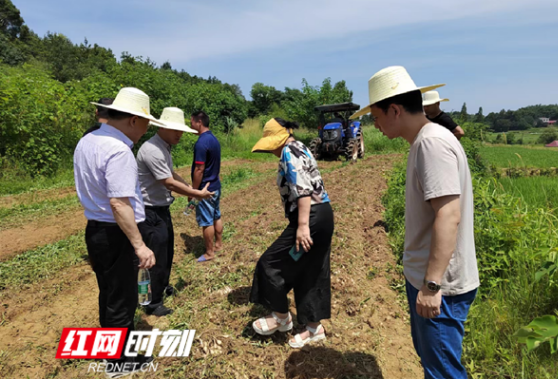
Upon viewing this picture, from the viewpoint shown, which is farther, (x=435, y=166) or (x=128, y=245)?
(x=128, y=245)

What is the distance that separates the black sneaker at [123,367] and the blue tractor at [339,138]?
37.7 ft

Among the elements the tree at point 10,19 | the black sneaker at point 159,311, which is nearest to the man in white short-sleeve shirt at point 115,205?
the black sneaker at point 159,311

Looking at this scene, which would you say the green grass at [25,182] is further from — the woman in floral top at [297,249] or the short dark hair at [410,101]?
the short dark hair at [410,101]

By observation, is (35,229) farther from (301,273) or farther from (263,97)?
(263,97)

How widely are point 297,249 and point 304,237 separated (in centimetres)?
14

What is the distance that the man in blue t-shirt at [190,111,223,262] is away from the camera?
A: 14.0 ft

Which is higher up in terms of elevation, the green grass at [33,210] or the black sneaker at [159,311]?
the green grass at [33,210]

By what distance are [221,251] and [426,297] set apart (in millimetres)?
3486

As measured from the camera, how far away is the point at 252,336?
9.54ft

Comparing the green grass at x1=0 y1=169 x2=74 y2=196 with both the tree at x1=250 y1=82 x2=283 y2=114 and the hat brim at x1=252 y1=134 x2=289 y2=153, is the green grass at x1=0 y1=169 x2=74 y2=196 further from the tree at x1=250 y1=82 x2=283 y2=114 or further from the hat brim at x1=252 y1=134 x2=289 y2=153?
the tree at x1=250 y1=82 x2=283 y2=114

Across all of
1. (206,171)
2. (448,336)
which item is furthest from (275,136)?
(206,171)

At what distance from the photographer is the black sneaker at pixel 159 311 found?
10.9 ft

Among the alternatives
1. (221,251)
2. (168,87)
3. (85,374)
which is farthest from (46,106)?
(85,374)

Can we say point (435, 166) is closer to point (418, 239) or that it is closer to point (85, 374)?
point (418, 239)
